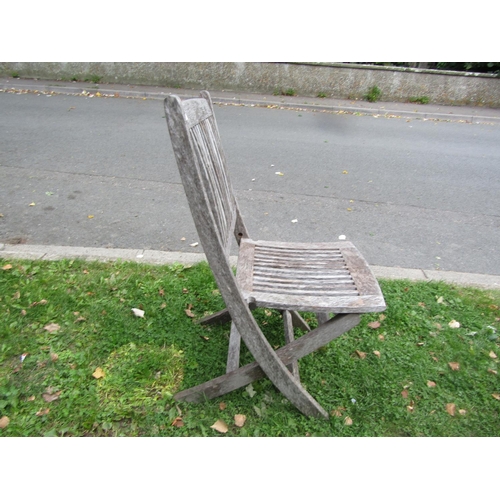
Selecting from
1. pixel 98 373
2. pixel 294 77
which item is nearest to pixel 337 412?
pixel 98 373

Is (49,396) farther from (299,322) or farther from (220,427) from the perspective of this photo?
(299,322)

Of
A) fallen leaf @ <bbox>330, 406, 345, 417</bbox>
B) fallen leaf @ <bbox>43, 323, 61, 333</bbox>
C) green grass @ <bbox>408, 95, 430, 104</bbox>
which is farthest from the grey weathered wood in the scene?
green grass @ <bbox>408, 95, 430, 104</bbox>

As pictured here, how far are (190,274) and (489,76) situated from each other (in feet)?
32.9

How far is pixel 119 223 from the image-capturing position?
12.2ft

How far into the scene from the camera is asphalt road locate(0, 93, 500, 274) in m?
3.59

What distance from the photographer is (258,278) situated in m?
1.92

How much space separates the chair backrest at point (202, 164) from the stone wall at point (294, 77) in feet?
26.7

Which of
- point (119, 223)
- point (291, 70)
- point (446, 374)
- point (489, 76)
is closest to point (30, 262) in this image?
point (119, 223)

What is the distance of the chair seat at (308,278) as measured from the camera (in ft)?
5.66

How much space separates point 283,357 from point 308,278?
0.39 meters

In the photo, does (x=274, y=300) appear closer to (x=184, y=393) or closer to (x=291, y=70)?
(x=184, y=393)

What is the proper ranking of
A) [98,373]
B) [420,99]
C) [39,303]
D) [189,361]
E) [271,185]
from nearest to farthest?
1. [98,373]
2. [189,361]
3. [39,303]
4. [271,185]
5. [420,99]

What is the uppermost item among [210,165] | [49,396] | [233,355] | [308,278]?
[210,165]

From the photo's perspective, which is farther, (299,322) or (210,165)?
(299,322)
